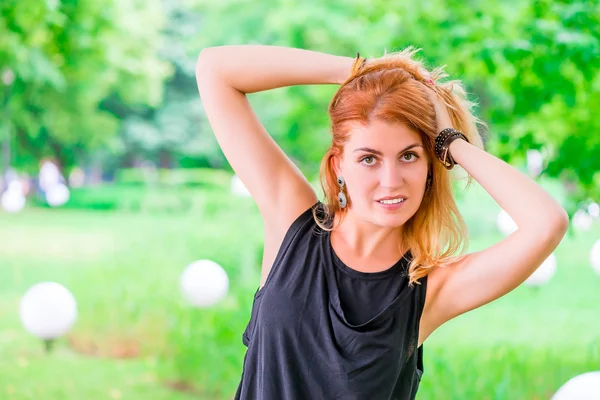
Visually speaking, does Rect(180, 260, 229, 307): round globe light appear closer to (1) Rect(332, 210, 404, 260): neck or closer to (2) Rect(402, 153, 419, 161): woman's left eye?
(1) Rect(332, 210, 404, 260): neck

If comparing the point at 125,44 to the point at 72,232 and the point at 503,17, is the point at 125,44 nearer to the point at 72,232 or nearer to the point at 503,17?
the point at 72,232

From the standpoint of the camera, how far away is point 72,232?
23.3 ft

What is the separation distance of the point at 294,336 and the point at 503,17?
2292 millimetres

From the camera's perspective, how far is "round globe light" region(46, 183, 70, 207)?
8.02 meters

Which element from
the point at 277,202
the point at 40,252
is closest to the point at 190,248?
the point at 40,252

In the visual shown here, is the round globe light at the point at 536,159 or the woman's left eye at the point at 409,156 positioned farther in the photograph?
the round globe light at the point at 536,159

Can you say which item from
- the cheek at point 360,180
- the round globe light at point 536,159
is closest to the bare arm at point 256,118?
the cheek at point 360,180

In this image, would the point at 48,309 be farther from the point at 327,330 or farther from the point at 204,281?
the point at 327,330

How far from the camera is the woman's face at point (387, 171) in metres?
1.04

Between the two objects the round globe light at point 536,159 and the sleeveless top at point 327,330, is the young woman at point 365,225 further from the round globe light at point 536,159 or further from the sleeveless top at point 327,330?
the round globe light at point 536,159

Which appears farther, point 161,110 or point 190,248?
point 161,110

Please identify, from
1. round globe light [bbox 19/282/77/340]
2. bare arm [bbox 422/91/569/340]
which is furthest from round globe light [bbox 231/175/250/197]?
bare arm [bbox 422/91/569/340]

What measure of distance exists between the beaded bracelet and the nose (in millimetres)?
78

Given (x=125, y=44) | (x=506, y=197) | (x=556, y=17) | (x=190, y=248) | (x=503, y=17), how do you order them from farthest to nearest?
(x=125, y=44), (x=190, y=248), (x=503, y=17), (x=556, y=17), (x=506, y=197)
